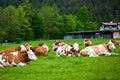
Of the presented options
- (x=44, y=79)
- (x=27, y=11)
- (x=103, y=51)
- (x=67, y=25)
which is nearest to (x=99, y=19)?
(x=67, y=25)

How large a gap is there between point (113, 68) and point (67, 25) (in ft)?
312

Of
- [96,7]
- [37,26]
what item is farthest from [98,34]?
[96,7]

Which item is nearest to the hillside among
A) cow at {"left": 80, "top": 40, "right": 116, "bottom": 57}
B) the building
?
the building

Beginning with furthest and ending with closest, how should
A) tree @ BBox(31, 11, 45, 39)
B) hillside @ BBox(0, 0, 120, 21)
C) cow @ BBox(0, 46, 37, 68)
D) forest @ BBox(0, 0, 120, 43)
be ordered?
hillside @ BBox(0, 0, 120, 21), tree @ BBox(31, 11, 45, 39), forest @ BBox(0, 0, 120, 43), cow @ BBox(0, 46, 37, 68)

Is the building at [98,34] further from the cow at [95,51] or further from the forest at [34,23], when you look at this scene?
the cow at [95,51]

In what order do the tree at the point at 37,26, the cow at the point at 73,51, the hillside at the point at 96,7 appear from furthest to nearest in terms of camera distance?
the hillside at the point at 96,7 → the tree at the point at 37,26 → the cow at the point at 73,51

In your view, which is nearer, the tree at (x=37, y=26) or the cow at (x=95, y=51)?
the cow at (x=95, y=51)

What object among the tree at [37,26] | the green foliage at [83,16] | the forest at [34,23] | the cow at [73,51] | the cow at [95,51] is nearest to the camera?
the cow at [95,51]

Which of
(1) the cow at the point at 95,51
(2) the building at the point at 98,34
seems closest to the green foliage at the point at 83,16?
(2) the building at the point at 98,34

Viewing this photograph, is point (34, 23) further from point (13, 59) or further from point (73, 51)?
point (13, 59)

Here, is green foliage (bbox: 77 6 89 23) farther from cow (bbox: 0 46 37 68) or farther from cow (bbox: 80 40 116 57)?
cow (bbox: 0 46 37 68)

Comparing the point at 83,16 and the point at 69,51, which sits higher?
the point at 69,51

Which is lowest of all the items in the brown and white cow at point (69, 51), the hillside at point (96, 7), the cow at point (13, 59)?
the hillside at point (96, 7)

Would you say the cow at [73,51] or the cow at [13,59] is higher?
the cow at [13,59]
